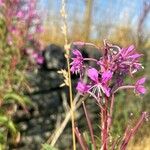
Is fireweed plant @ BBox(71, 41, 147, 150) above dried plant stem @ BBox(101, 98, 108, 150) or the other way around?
above

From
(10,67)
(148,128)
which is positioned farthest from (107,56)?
(148,128)

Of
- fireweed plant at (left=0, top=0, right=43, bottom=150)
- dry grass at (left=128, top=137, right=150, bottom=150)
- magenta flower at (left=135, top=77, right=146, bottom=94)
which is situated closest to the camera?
magenta flower at (left=135, top=77, right=146, bottom=94)

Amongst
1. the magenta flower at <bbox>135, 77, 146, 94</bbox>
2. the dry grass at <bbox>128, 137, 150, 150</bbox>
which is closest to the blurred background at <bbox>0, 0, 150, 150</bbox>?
the dry grass at <bbox>128, 137, 150, 150</bbox>

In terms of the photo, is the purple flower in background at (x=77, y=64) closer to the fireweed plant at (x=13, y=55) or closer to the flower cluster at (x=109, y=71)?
the flower cluster at (x=109, y=71)

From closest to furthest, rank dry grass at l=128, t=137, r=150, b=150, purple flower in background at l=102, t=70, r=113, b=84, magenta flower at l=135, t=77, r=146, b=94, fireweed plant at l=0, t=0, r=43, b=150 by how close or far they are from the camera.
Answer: purple flower in background at l=102, t=70, r=113, b=84
magenta flower at l=135, t=77, r=146, b=94
fireweed plant at l=0, t=0, r=43, b=150
dry grass at l=128, t=137, r=150, b=150

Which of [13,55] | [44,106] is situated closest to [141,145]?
[44,106]

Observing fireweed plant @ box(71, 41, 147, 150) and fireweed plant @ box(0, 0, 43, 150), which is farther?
fireweed plant @ box(0, 0, 43, 150)

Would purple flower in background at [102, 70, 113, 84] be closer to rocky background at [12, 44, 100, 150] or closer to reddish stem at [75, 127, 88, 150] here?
reddish stem at [75, 127, 88, 150]

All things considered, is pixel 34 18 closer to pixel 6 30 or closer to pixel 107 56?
pixel 6 30

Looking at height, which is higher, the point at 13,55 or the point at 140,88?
the point at 140,88

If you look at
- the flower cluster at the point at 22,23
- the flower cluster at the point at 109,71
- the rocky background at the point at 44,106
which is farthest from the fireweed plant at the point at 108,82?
the rocky background at the point at 44,106

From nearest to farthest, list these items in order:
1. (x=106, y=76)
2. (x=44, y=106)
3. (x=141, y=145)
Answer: (x=106, y=76)
(x=141, y=145)
(x=44, y=106)

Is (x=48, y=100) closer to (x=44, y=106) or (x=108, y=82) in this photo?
(x=44, y=106)

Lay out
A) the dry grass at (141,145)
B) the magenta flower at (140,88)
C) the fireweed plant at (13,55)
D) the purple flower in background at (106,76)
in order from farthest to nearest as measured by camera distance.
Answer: the dry grass at (141,145)
the fireweed plant at (13,55)
the magenta flower at (140,88)
the purple flower in background at (106,76)
